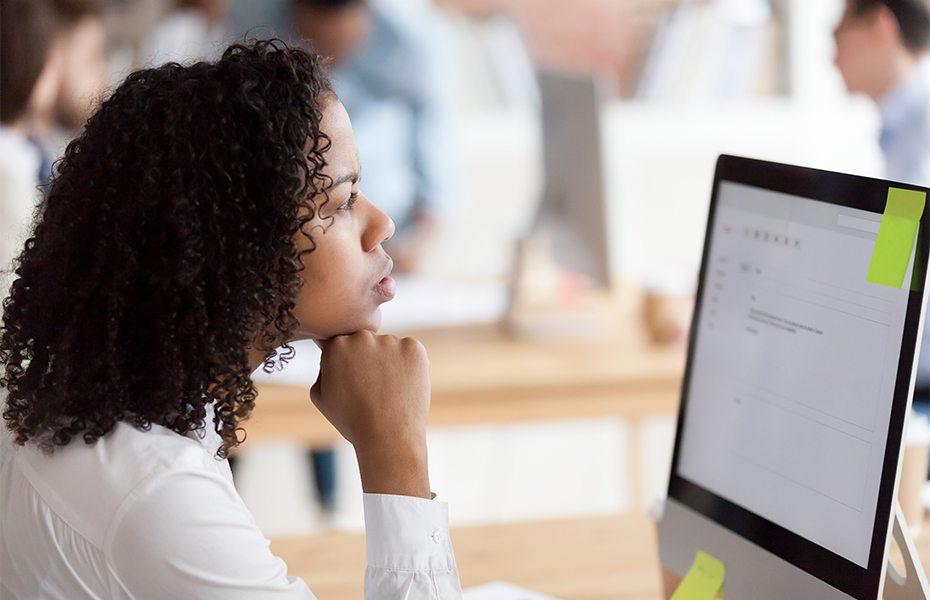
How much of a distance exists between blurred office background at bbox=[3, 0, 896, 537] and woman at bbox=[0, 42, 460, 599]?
260cm

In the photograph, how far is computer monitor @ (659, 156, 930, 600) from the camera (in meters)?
0.74

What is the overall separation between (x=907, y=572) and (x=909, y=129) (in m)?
1.40

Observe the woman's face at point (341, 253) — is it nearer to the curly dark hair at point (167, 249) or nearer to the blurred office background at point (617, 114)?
the curly dark hair at point (167, 249)

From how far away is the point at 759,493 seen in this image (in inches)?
34.1

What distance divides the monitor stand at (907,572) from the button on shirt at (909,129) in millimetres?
1182

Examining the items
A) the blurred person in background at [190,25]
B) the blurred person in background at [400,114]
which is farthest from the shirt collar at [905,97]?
the blurred person in background at [190,25]

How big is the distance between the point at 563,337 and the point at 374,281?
1276 mm

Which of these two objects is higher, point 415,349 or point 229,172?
point 229,172

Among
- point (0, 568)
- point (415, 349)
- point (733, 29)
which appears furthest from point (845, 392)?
point (733, 29)

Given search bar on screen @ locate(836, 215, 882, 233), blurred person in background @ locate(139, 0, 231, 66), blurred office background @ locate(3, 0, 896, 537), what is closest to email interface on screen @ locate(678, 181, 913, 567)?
search bar on screen @ locate(836, 215, 882, 233)

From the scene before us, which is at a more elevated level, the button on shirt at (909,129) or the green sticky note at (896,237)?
the button on shirt at (909,129)

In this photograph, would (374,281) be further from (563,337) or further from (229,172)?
(563,337)

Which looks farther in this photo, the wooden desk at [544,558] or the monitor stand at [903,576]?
the wooden desk at [544,558]

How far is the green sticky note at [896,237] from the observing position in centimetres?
72
